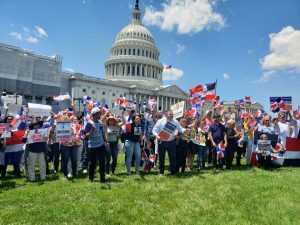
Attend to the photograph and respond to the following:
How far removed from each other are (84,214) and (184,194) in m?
2.79

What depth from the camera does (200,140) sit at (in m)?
12.7

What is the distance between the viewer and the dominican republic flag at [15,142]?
1160 cm

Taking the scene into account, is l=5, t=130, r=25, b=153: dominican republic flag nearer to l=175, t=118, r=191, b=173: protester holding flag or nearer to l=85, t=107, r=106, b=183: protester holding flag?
l=85, t=107, r=106, b=183: protester holding flag

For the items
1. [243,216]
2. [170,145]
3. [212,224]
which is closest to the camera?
[212,224]

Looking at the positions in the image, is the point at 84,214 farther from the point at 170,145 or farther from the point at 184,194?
the point at 170,145

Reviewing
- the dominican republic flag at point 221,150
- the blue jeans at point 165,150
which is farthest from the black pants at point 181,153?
the dominican republic flag at point 221,150

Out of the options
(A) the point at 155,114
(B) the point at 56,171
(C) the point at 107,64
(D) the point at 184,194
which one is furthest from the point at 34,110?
(C) the point at 107,64

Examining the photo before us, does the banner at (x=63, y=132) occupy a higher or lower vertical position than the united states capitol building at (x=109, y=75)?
lower

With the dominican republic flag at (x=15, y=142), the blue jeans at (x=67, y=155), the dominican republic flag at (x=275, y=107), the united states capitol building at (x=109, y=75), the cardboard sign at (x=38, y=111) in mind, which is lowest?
the blue jeans at (x=67, y=155)

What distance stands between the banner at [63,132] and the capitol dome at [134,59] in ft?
345

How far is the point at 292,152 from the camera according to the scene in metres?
14.2

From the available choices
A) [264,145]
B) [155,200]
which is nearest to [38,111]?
[155,200]

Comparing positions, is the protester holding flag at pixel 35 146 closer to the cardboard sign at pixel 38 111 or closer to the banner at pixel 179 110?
the cardboard sign at pixel 38 111

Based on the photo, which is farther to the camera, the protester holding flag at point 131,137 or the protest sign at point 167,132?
the protester holding flag at point 131,137
